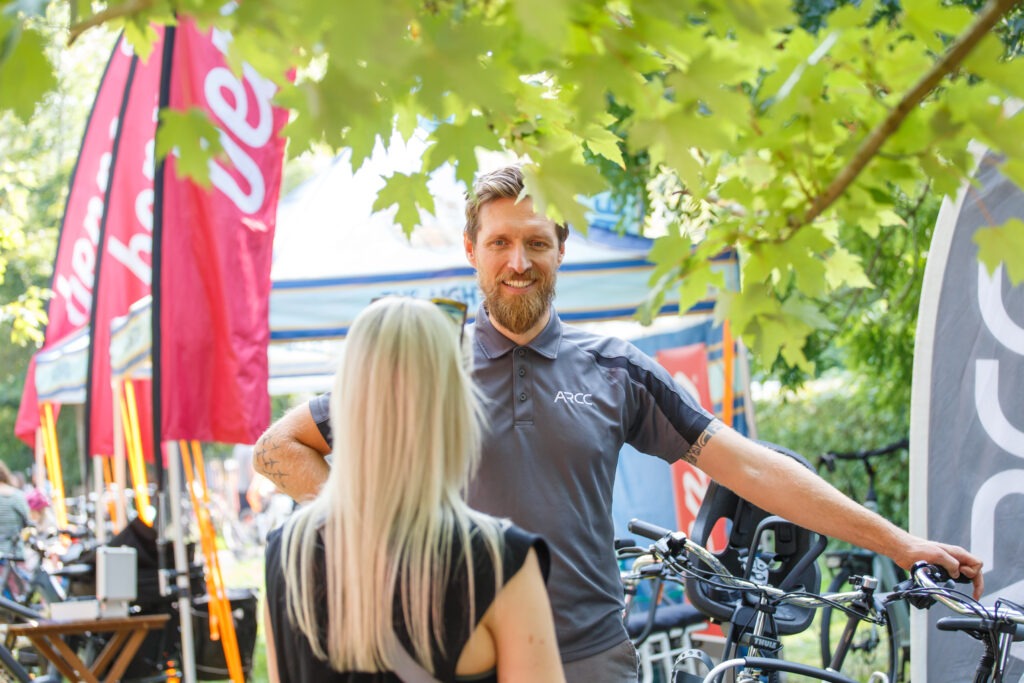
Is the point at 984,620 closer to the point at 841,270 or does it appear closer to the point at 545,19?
the point at 841,270

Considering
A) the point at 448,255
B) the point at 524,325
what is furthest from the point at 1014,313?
the point at 448,255

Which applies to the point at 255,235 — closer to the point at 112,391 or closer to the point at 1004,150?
the point at 112,391

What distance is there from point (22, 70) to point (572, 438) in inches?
66.7

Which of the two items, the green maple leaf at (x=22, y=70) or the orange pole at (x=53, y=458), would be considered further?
the orange pole at (x=53, y=458)

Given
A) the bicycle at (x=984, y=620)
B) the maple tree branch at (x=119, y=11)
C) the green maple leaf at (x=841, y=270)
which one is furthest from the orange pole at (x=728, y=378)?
the maple tree branch at (x=119, y=11)

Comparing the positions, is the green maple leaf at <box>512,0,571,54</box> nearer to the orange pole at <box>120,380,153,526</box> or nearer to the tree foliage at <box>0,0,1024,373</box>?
the tree foliage at <box>0,0,1024,373</box>

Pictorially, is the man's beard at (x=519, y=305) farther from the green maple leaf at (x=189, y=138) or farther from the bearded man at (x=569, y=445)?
the green maple leaf at (x=189, y=138)

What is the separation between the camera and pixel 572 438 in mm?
3020

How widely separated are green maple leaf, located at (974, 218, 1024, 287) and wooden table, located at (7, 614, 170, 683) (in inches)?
Result: 231

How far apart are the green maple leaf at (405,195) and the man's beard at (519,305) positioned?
2.89ft

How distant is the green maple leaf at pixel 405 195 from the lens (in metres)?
2.33

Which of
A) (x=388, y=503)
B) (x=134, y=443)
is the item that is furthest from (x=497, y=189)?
(x=134, y=443)

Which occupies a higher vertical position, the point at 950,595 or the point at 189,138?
the point at 189,138

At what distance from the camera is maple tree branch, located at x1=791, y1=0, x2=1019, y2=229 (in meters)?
1.67
